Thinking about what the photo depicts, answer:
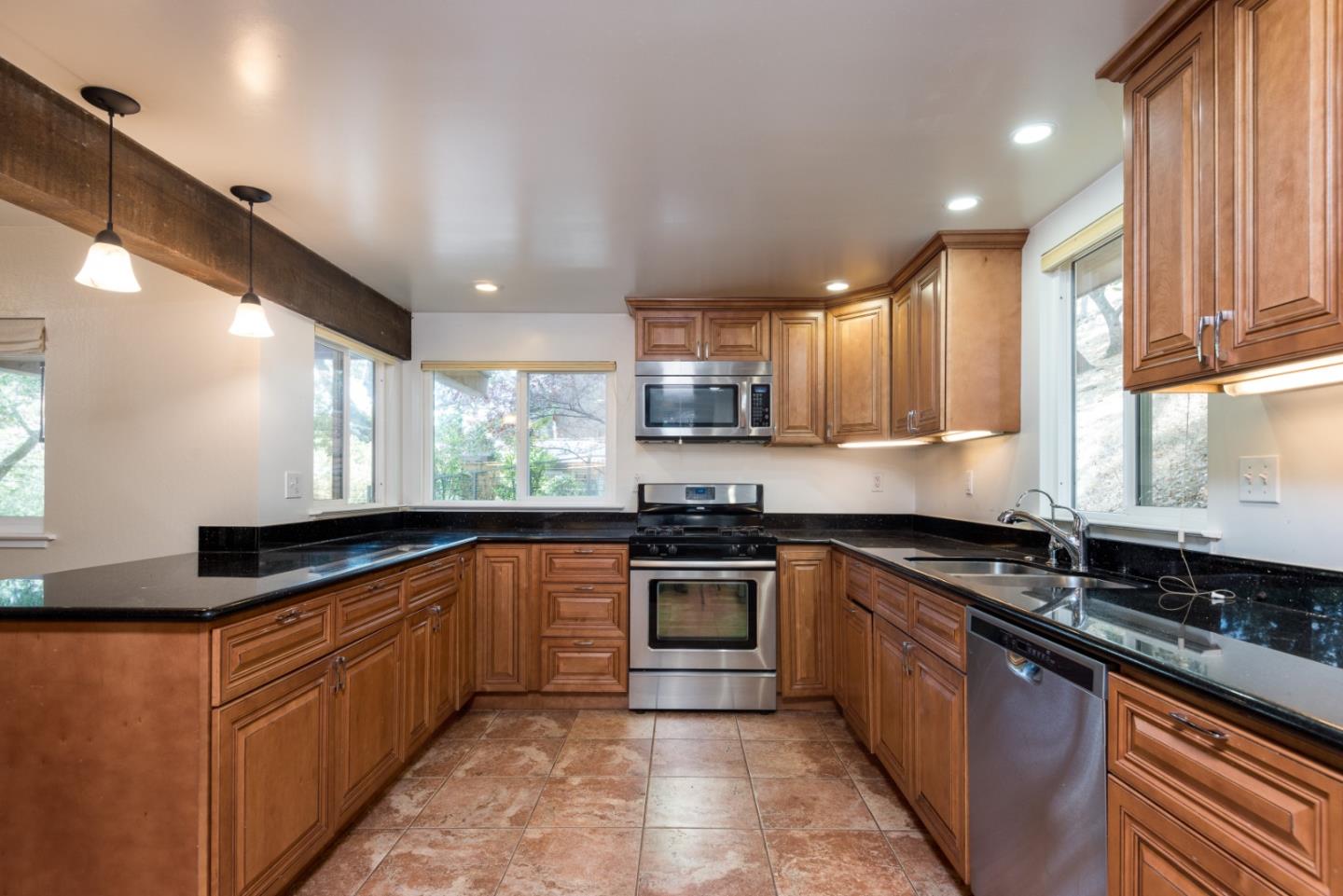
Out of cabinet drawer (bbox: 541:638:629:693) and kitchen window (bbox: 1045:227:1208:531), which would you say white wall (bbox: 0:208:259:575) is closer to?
cabinet drawer (bbox: 541:638:629:693)

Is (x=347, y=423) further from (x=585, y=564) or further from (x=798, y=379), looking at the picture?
(x=798, y=379)

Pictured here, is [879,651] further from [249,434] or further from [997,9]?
[249,434]

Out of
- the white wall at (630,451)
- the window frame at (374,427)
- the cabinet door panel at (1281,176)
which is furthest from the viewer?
the white wall at (630,451)

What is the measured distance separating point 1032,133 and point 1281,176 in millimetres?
809

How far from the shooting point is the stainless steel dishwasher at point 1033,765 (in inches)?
47.1

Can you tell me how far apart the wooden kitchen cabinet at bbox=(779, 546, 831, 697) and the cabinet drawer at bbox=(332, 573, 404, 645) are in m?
1.82

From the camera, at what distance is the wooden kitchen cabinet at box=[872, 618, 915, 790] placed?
215 cm

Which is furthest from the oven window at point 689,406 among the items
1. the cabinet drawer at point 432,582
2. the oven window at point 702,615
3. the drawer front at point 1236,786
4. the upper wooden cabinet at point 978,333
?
the drawer front at point 1236,786

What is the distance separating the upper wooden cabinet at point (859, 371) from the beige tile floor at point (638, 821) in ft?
5.05

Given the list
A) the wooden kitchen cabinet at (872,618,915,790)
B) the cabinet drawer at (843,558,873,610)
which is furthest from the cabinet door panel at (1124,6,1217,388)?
the cabinet drawer at (843,558,873,610)

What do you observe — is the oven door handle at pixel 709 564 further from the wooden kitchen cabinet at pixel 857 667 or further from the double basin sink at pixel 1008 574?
the double basin sink at pixel 1008 574

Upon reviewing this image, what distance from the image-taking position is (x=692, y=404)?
3461mm

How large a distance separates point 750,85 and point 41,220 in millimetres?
2991

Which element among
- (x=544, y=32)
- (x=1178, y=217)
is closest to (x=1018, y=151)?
(x=1178, y=217)
